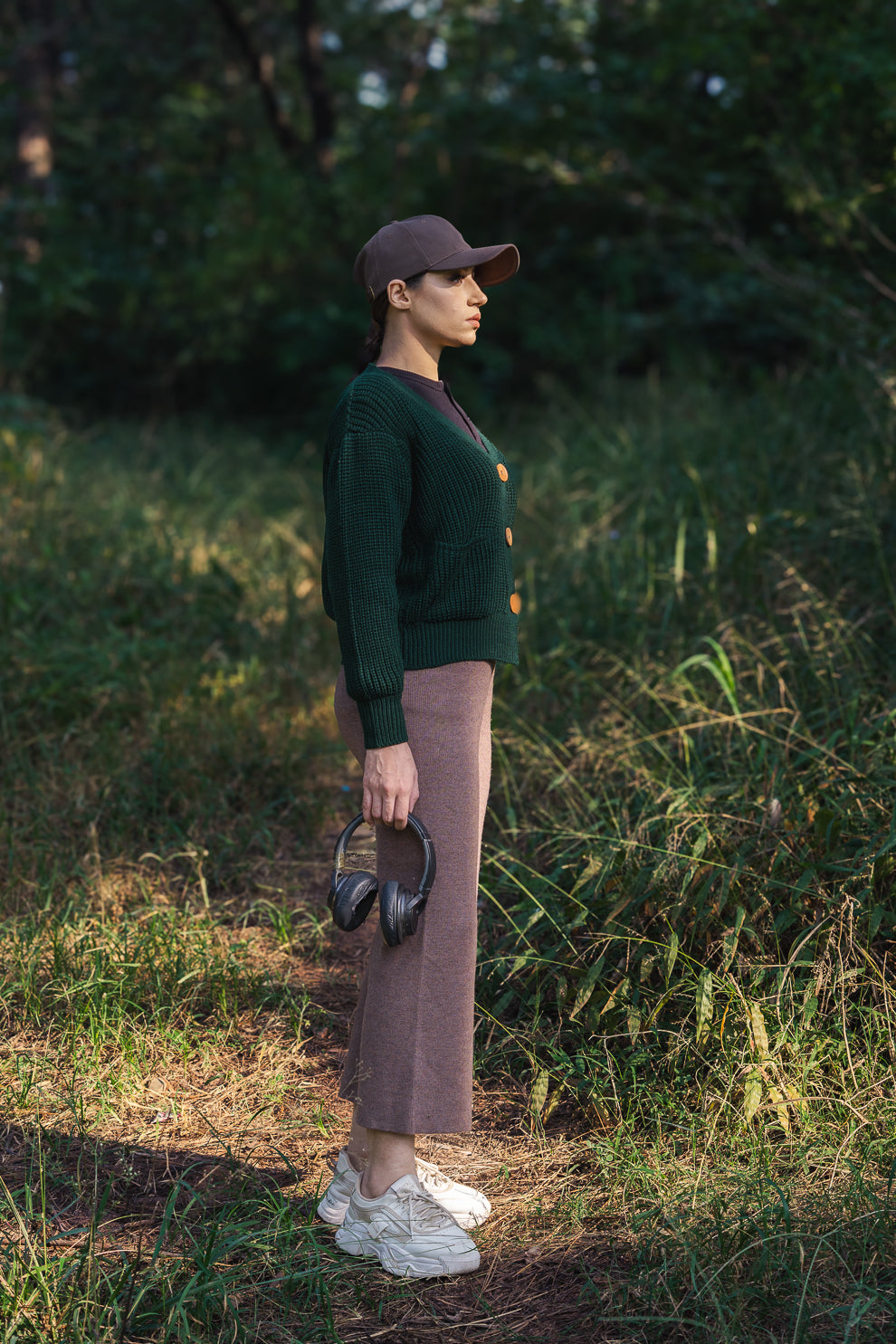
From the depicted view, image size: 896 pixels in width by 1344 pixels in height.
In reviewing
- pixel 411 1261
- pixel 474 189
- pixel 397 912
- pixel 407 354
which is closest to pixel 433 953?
pixel 397 912

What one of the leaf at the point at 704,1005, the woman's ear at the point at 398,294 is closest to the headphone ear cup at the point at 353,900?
the leaf at the point at 704,1005

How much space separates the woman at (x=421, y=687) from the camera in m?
2.11

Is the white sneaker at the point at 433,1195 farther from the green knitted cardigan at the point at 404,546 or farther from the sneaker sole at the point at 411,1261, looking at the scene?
the green knitted cardigan at the point at 404,546

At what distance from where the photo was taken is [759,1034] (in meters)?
2.55

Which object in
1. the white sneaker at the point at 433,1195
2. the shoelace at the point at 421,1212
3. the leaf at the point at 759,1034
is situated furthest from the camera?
the leaf at the point at 759,1034

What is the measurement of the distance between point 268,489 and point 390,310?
18.7 ft

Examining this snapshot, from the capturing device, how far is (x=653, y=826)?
10.4 feet

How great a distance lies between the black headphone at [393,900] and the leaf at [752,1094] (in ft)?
2.82

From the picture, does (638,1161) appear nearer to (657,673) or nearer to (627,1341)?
(627,1341)

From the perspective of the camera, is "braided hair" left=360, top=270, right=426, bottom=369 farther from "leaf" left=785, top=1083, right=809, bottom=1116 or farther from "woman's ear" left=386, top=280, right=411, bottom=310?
"leaf" left=785, top=1083, right=809, bottom=1116

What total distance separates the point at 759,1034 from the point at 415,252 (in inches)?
70.2

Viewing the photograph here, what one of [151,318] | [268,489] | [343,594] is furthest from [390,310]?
[151,318]

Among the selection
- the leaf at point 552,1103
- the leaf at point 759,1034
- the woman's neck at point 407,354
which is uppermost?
the woman's neck at point 407,354

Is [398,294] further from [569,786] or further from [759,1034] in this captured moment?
[569,786]
